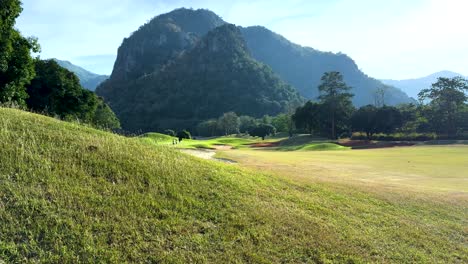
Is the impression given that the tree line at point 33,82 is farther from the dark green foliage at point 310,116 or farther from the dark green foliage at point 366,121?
the dark green foliage at point 366,121

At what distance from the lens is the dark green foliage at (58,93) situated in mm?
32688

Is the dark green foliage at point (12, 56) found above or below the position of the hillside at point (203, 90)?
below

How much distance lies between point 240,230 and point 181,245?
1250 mm

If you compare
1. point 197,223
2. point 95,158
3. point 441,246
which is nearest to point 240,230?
point 197,223

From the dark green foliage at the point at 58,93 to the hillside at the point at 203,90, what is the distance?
308ft

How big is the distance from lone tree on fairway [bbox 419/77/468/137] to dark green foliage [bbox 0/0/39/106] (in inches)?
2762

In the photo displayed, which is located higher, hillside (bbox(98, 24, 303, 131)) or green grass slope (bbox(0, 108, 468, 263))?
hillside (bbox(98, 24, 303, 131))

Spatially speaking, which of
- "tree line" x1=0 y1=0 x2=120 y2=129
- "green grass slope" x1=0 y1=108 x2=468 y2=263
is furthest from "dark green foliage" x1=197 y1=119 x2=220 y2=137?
"green grass slope" x1=0 y1=108 x2=468 y2=263

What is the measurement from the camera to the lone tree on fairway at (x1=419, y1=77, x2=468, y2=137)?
68438 millimetres

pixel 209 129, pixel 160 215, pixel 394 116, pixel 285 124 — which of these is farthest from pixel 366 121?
pixel 160 215

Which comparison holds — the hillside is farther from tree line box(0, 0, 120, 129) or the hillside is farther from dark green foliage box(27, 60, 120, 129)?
dark green foliage box(27, 60, 120, 129)

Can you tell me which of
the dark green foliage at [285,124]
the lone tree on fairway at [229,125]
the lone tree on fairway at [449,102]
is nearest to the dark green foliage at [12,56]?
the lone tree on fairway at [449,102]

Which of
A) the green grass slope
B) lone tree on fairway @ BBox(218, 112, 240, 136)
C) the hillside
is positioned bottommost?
the green grass slope

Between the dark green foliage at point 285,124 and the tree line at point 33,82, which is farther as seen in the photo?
the dark green foliage at point 285,124
